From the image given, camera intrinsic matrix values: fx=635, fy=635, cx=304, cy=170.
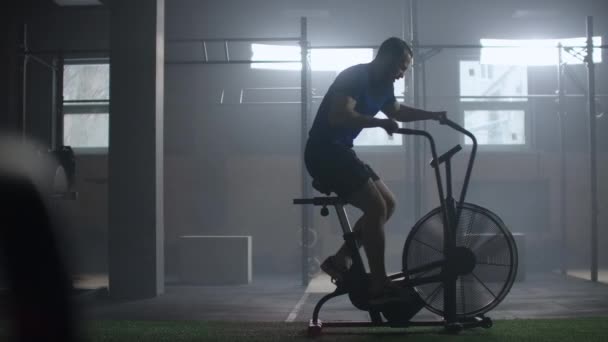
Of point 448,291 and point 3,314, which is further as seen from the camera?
point 3,314

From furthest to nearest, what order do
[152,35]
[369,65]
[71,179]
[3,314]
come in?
1. [71,179]
2. [152,35]
3. [3,314]
4. [369,65]

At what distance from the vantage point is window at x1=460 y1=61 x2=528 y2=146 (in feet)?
29.0

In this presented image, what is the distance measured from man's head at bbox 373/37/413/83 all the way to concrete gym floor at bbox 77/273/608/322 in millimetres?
1741

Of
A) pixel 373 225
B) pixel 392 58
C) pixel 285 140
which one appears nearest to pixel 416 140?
pixel 285 140

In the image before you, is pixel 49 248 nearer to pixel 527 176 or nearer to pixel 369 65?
pixel 369 65

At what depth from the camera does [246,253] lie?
680cm

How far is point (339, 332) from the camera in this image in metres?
3.13

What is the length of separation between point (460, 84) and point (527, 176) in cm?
155

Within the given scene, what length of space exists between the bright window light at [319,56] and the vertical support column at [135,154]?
11.5 ft

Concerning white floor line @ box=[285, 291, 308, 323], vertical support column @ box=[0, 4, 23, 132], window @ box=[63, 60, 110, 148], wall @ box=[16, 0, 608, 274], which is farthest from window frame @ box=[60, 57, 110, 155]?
white floor line @ box=[285, 291, 308, 323]

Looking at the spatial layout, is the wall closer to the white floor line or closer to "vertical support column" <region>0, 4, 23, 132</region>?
"vertical support column" <region>0, 4, 23, 132</region>

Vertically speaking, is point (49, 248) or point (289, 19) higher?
point (289, 19)

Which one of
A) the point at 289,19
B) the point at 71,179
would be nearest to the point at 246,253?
the point at 71,179

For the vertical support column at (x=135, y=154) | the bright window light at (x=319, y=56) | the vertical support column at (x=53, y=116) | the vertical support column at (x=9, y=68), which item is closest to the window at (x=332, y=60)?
the bright window light at (x=319, y=56)
